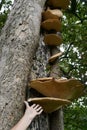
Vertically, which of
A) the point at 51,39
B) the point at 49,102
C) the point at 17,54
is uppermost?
the point at 17,54

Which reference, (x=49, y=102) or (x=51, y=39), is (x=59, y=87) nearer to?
(x=49, y=102)

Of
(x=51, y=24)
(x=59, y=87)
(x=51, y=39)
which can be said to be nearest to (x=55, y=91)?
(x=59, y=87)

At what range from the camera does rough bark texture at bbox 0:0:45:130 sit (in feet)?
7.05

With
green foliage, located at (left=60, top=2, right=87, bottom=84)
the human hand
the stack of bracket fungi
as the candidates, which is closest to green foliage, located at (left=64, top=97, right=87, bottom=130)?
green foliage, located at (left=60, top=2, right=87, bottom=84)

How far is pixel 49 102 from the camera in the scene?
227 centimetres

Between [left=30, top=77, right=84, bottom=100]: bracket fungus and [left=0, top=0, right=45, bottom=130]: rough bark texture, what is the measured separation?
0.41 feet

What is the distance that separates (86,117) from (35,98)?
4.23 meters

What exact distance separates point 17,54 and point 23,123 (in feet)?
2.20

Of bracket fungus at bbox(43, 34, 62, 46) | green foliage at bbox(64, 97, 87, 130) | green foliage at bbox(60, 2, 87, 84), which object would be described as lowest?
green foliage at bbox(64, 97, 87, 130)

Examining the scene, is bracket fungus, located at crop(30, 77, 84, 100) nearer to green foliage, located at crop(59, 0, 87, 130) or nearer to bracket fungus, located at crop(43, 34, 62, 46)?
bracket fungus, located at crop(43, 34, 62, 46)

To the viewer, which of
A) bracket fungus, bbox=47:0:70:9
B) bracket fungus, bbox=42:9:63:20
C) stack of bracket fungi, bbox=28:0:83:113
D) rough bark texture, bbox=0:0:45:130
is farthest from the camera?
bracket fungus, bbox=47:0:70:9

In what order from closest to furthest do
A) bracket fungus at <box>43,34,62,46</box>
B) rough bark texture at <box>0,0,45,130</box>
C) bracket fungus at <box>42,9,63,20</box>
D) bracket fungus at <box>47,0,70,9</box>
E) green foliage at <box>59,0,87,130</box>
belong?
rough bark texture at <box>0,0,45,130</box> → bracket fungus at <box>43,34,62,46</box> → bracket fungus at <box>42,9,63,20</box> → bracket fungus at <box>47,0,70,9</box> → green foliage at <box>59,0,87,130</box>

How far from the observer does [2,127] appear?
6.70 ft

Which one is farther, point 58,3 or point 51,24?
point 58,3
